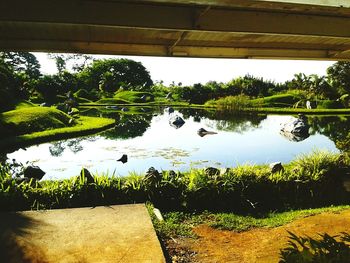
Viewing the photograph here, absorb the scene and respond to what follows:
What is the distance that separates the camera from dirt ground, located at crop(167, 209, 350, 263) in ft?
16.6

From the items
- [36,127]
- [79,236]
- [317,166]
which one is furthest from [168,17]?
[36,127]

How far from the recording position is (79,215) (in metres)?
5.72

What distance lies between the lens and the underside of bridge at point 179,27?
3188mm

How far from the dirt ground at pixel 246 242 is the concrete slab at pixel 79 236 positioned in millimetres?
733

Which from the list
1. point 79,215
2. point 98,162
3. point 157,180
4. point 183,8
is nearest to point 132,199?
point 157,180

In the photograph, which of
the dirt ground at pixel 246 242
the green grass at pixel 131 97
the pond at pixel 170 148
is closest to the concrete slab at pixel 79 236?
the dirt ground at pixel 246 242

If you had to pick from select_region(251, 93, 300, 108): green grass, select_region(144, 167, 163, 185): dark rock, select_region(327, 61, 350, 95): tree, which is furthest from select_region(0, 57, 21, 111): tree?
select_region(327, 61, 350, 95): tree

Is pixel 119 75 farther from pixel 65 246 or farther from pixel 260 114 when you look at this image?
pixel 65 246

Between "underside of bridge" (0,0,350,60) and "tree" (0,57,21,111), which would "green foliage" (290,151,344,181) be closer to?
"underside of bridge" (0,0,350,60)

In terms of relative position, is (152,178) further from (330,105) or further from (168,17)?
(330,105)

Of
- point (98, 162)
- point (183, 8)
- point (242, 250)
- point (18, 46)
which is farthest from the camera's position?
point (98, 162)

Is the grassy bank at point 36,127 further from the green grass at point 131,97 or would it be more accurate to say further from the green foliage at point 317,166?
the green grass at point 131,97

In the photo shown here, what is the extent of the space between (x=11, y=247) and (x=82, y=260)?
1.01m

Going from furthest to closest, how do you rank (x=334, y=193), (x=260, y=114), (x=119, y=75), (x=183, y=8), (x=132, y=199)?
(x=119, y=75) < (x=260, y=114) < (x=334, y=193) < (x=132, y=199) < (x=183, y=8)
